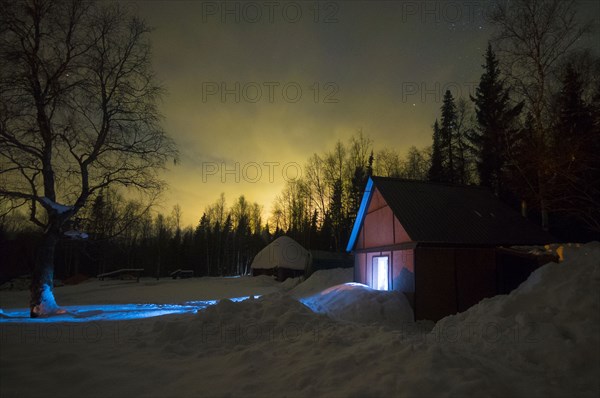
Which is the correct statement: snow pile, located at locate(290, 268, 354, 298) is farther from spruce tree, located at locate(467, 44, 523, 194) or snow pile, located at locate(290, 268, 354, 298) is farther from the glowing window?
spruce tree, located at locate(467, 44, 523, 194)

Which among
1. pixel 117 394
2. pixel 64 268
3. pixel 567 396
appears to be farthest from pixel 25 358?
pixel 64 268

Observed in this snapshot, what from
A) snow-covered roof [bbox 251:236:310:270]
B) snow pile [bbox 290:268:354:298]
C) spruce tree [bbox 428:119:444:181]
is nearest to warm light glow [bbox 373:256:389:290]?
snow pile [bbox 290:268:354:298]

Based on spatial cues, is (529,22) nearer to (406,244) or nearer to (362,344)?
(406,244)

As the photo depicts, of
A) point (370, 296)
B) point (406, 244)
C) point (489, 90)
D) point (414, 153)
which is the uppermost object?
point (489, 90)

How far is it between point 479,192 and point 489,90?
46.4 feet

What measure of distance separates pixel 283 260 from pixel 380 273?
18.3m

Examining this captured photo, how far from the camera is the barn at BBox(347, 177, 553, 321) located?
Result: 12250 millimetres

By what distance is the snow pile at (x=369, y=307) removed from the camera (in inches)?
441

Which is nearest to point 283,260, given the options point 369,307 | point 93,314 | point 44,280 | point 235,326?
point 369,307

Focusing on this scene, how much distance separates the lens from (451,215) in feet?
47.1

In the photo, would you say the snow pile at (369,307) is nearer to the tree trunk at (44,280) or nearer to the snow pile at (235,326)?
the snow pile at (235,326)

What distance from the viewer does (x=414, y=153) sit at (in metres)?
37.8

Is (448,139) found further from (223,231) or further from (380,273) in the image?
(223,231)

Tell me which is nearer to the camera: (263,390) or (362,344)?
(263,390)
